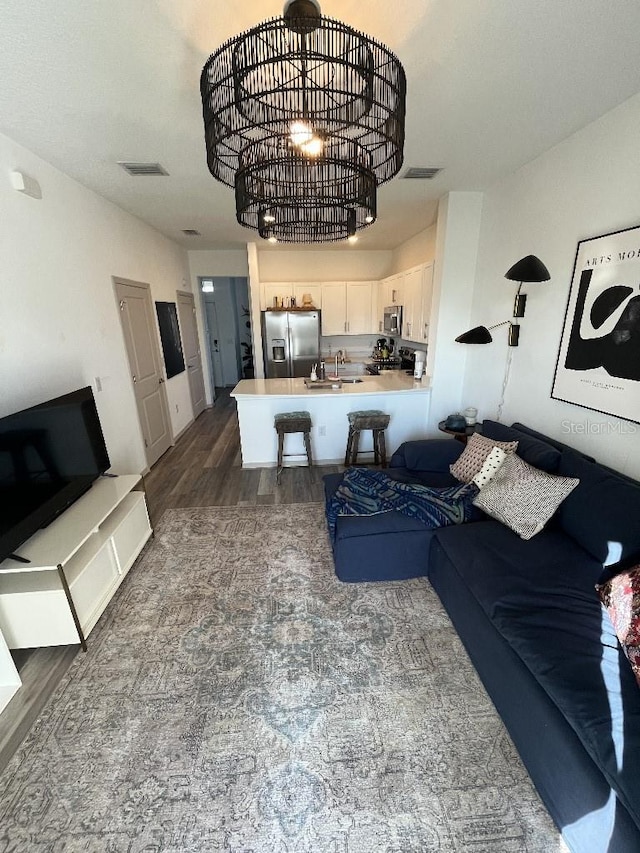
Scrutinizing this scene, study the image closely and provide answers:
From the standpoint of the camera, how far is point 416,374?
14.2 ft

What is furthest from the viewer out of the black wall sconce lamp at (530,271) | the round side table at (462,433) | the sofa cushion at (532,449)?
the round side table at (462,433)

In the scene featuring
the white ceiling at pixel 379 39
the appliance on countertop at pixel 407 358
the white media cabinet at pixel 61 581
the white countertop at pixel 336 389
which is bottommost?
the white media cabinet at pixel 61 581

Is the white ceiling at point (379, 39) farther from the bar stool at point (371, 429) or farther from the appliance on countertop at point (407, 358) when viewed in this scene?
the appliance on countertop at point (407, 358)

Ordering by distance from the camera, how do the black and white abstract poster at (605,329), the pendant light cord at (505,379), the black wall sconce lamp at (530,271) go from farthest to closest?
1. the pendant light cord at (505,379)
2. the black wall sconce lamp at (530,271)
3. the black and white abstract poster at (605,329)

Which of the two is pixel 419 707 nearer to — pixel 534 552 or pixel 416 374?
pixel 534 552

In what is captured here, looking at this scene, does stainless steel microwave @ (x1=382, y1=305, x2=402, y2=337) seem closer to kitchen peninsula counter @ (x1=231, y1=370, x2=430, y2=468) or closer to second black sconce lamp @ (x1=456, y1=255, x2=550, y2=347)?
kitchen peninsula counter @ (x1=231, y1=370, x2=430, y2=468)

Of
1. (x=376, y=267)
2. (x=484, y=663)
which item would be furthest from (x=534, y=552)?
(x=376, y=267)

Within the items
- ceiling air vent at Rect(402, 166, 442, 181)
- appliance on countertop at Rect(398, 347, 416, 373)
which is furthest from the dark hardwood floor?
ceiling air vent at Rect(402, 166, 442, 181)

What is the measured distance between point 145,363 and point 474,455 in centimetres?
370

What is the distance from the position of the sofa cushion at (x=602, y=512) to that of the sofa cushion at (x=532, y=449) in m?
0.12

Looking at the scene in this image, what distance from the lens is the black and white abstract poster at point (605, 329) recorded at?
1.97 metres

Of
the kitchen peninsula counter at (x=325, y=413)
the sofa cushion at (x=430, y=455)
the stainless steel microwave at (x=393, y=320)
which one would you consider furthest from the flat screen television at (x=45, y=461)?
the stainless steel microwave at (x=393, y=320)

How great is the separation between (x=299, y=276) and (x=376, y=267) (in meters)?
1.36

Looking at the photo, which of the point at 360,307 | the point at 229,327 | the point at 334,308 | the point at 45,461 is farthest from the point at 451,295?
the point at 229,327
